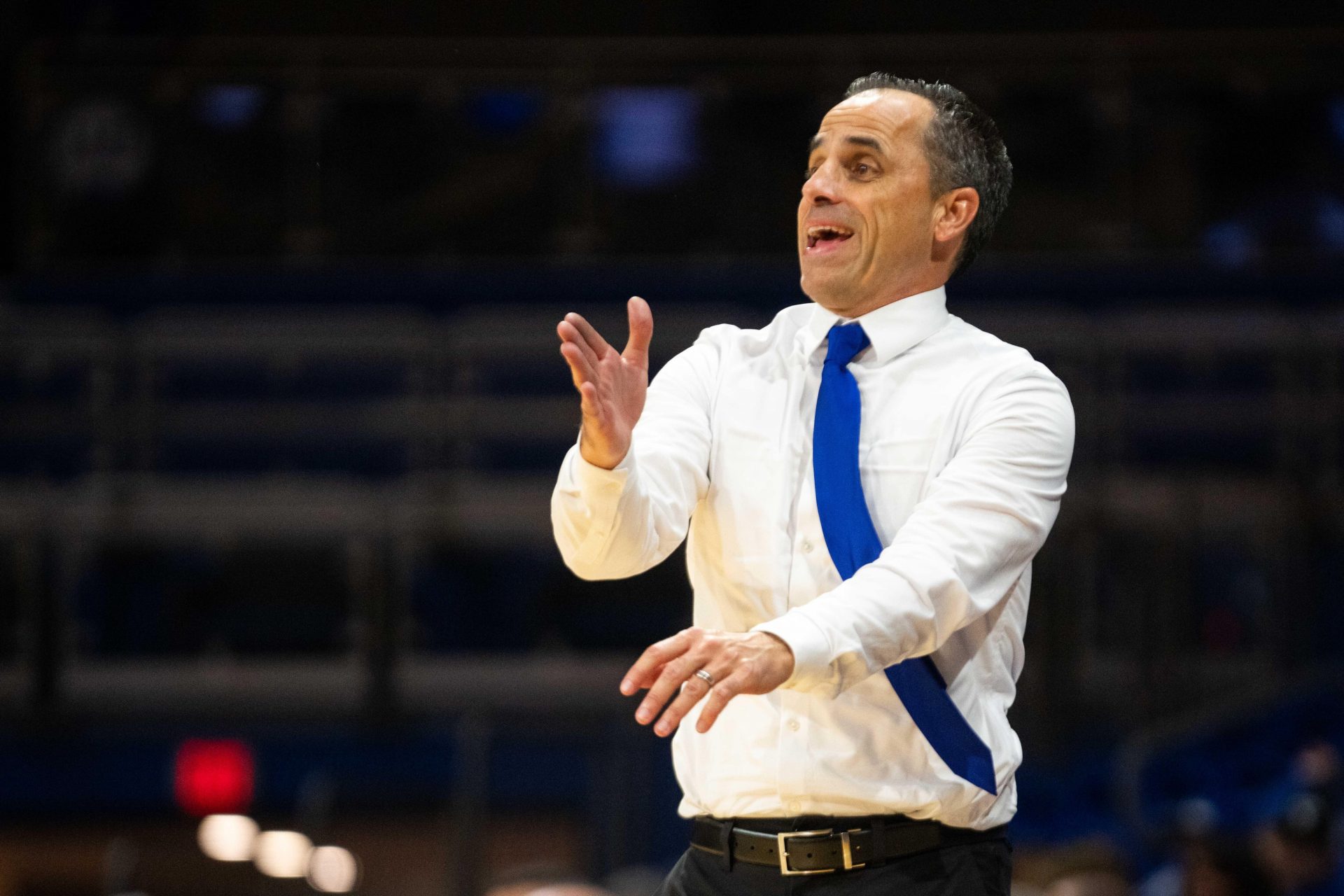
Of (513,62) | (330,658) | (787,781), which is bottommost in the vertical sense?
(330,658)

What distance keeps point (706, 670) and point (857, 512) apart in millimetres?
403

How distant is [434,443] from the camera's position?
738 cm

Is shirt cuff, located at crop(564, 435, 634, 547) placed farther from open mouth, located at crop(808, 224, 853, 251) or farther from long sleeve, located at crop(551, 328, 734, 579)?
open mouth, located at crop(808, 224, 853, 251)

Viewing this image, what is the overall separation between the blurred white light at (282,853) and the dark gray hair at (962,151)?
4.39m

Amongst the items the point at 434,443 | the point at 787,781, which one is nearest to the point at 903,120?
the point at 787,781

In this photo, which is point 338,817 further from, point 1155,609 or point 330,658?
point 1155,609

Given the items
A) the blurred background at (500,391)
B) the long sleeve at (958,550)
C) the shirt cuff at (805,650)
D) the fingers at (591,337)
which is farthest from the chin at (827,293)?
the blurred background at (500,391)

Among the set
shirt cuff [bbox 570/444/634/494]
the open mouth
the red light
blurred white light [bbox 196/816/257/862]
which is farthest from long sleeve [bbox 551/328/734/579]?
the red light

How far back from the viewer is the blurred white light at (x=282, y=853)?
5949 millimetres

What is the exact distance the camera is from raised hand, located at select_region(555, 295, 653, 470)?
1.92m

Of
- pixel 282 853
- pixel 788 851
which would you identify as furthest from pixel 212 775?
pixel 788 851

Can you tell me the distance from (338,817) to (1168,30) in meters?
5.31

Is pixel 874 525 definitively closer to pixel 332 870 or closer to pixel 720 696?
pixel 720 696

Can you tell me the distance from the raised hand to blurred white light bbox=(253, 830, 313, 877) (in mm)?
→ 4419
